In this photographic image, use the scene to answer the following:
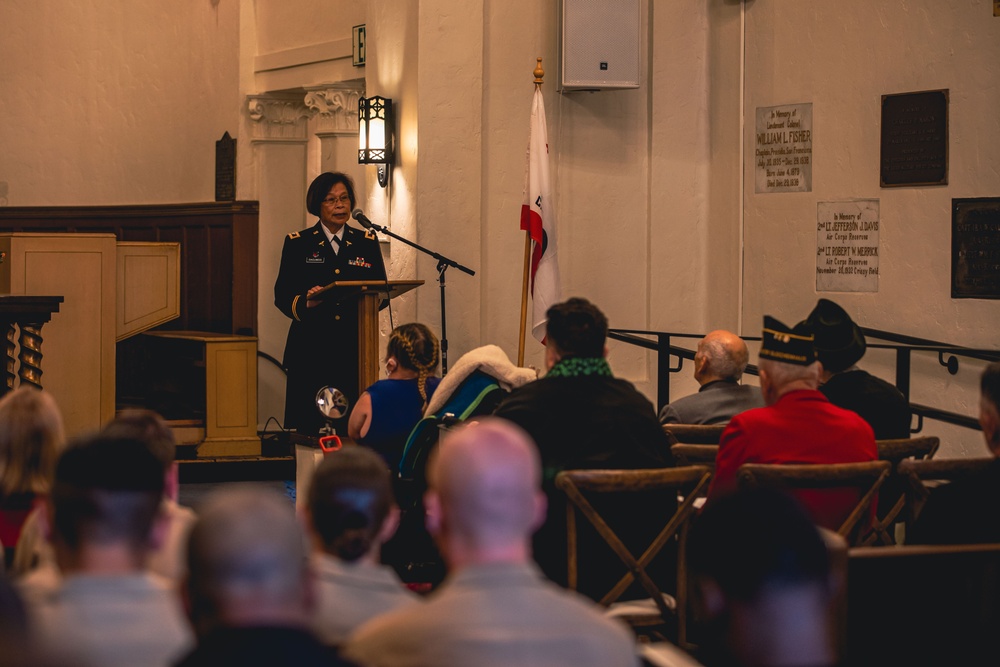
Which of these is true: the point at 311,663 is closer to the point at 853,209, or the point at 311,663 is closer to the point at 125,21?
the point at 853,209

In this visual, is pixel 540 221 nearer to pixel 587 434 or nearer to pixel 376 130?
pixel 376 130

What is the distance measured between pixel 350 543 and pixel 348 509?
6cm

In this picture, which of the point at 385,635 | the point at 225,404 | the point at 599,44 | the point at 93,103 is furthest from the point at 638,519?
the point at 93,103

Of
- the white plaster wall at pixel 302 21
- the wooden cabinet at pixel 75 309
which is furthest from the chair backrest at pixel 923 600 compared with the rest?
the white plaster wall at pixel 302 21

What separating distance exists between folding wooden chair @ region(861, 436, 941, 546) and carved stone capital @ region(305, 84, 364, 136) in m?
6.70

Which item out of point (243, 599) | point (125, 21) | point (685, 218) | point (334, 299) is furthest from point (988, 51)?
point (125, 21)

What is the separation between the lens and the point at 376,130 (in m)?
8.45

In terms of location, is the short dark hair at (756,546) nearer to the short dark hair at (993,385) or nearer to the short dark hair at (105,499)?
the short dark hair at (105,499)

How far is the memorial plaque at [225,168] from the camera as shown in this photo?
10992 mm

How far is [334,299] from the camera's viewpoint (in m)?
6.51

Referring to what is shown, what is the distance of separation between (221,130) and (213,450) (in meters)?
3.55

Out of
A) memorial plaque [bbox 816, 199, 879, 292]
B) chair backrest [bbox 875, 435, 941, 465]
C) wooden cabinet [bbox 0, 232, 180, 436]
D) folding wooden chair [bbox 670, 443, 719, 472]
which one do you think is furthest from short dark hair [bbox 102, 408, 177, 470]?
memorial plaque [bbox 816, 199, 879, 292]

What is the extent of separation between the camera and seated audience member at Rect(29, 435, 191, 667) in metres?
1.85

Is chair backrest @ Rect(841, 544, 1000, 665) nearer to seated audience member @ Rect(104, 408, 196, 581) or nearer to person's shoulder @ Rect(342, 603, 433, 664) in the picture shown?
person's shoulder @ Rect(342, 603, 433, 664)
